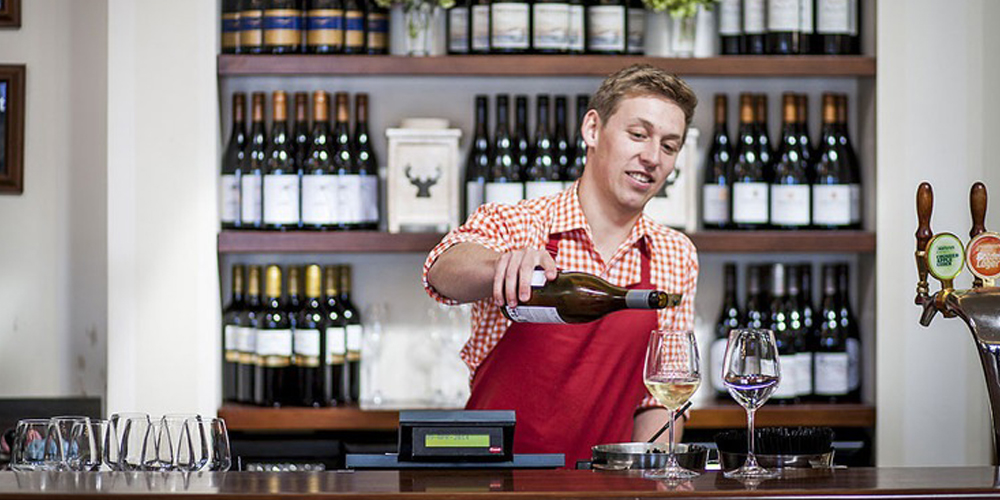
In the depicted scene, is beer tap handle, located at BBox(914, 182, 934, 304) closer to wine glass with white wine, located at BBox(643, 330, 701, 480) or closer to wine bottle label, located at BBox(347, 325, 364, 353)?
wine glass with white wine, located at BBox(643, 330, 701, 480)

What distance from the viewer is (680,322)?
9.04 ft

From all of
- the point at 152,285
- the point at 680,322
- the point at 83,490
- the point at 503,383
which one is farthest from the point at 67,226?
the point at 83,490

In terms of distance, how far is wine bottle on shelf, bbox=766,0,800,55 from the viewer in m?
3.44

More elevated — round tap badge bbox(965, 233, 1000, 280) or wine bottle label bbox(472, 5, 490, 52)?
wine bottle label bbox(472, 5, 490, 52)

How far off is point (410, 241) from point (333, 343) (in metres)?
0.34

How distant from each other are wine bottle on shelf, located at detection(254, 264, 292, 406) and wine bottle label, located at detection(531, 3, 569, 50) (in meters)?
0.94

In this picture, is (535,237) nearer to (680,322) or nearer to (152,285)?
(680,322)

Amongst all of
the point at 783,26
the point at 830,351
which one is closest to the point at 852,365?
the point at 830,351

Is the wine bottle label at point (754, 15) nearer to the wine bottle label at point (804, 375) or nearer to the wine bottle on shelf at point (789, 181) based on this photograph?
the wine bottle on shelf at point (789, 181)

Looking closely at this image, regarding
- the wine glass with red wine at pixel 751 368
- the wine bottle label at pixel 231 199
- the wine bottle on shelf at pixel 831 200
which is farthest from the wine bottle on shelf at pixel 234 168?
→ the wine glass with red wine at pixel 751 368

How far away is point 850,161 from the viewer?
3611 millimetres

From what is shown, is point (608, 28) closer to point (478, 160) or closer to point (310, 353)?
point (478, 160)

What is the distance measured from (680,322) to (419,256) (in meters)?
1.07

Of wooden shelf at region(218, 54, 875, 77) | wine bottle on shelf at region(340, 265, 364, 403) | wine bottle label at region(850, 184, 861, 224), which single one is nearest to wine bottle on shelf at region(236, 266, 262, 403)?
wine bottle on shelf at region(340, 265, 364, 403)
